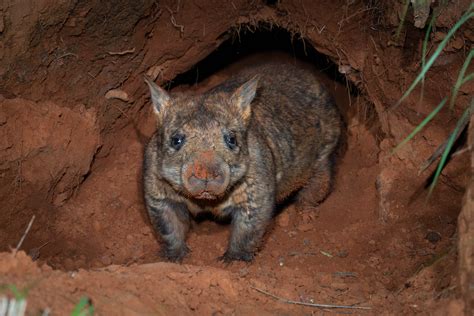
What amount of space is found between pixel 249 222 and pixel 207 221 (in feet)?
3.57

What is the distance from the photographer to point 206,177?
4754mm

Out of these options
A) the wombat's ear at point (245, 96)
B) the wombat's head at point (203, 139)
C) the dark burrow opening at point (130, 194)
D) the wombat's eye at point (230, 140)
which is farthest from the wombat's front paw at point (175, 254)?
the wombat's ear at point (245, 96)

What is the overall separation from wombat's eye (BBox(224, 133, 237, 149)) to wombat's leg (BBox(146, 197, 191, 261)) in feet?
2.82

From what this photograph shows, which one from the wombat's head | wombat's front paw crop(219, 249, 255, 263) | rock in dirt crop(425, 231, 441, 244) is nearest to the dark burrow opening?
wombat's front paw crop(219, 249, 255, 263)

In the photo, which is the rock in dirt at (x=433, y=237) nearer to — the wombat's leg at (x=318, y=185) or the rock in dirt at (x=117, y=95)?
the wombat's leg at (x=318, y=185)

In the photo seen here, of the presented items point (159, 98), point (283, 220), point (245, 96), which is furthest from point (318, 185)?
point (159, 98)

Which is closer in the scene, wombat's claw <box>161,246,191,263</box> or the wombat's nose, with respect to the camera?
the wombat's nose

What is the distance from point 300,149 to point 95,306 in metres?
3.40

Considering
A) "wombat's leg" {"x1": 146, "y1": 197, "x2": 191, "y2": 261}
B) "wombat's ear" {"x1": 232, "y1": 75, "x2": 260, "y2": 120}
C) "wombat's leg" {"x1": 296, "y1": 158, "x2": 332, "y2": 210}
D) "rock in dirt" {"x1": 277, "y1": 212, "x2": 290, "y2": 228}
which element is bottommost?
"rock in dirt" {"x1": 277, "y1": 212, "x2": 290, "y2": 228}

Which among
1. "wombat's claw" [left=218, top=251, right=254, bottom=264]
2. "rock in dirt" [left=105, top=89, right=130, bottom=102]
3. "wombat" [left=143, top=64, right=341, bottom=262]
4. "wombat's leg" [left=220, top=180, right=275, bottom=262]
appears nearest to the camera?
"wombat" [left=143, top=64, right=341, bottom=262]

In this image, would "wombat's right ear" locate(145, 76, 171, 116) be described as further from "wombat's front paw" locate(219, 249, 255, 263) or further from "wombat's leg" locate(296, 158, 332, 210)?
"wombat's leg" locate(296, 158, 332, 210)

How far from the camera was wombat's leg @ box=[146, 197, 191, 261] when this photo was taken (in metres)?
5.67

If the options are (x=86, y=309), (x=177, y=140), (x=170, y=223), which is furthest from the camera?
(x=170, y=223)

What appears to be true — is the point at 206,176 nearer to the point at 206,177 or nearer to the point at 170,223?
the point at 206,177
